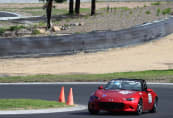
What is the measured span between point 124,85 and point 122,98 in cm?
122

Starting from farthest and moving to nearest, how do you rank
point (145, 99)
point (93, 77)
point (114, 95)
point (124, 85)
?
point (93, 77) < point (124, 85) < point (145, 99) < point (114, 95)

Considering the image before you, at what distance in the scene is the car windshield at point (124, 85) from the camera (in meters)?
16.0

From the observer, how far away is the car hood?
14.9m

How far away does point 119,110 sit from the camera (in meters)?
14.9

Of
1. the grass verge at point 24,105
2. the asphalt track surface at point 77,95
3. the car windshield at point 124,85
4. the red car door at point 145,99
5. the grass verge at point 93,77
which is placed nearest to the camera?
the asphalt track surface at point 77,95

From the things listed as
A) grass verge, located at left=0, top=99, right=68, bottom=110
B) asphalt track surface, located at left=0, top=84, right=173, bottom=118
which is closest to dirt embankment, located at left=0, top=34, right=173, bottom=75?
asphalt track surface, located at left=0, top=84, right=173, bottom=118

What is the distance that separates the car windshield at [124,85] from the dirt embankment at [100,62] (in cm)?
1962

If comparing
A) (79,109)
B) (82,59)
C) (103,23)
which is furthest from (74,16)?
(79,109)

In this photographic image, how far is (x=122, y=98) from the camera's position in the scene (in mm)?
14922

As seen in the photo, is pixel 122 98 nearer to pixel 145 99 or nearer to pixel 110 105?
pixel 110 105

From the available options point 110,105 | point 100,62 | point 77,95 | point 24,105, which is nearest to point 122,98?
point 110,105

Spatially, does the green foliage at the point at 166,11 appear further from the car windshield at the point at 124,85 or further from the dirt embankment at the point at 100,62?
the car windshield at the point at 124,85

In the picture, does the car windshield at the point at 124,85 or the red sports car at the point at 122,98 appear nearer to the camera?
the red sports car at the point at 122,98

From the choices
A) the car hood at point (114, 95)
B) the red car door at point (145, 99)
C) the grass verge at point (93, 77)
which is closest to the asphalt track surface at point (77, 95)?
the red car door at point (145, 99)
